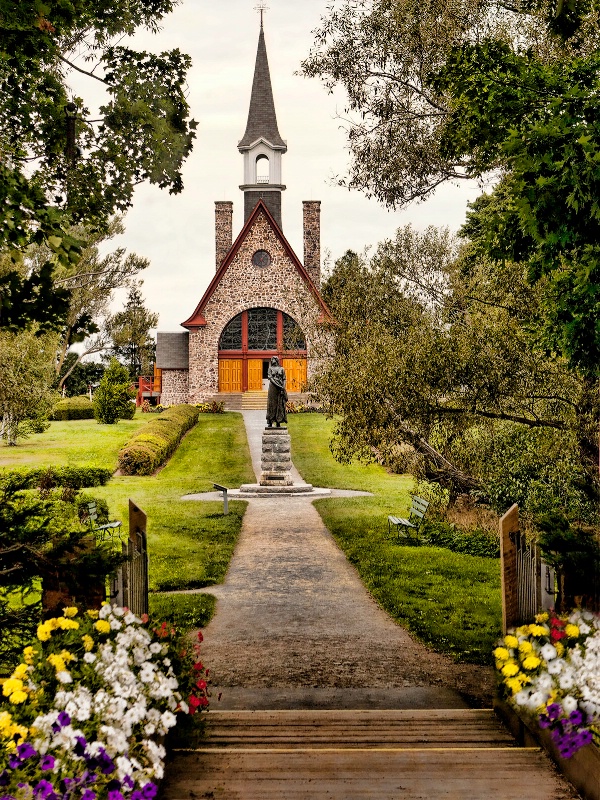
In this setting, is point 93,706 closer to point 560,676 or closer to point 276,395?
point 560,676

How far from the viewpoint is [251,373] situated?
933cm

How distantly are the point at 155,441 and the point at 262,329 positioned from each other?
1867 mm

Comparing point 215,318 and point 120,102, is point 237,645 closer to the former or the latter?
point 215,318

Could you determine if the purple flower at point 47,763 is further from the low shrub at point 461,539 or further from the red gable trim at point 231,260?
the low shrub at point 461,539

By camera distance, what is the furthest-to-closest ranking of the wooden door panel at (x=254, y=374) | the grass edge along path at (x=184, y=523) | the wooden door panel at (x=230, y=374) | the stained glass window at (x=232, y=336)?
the wooden door panel at (x=254, y=374)
the wooden door panel at (x=230, y=374)
the stained glass window at (x=232, y=336)
the grass edge along path at (x=184, y=523)

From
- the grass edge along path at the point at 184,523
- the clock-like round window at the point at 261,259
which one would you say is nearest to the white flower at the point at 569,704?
the grass edge along path at the point at 184,523

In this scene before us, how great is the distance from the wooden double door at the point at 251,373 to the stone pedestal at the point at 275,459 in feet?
8.41

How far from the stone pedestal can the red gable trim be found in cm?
296

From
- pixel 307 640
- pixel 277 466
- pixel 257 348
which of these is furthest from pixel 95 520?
pixel 277 466

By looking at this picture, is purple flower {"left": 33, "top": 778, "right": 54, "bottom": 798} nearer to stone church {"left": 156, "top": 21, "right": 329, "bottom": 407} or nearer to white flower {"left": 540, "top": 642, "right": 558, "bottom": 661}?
white flower {"left": 540, "top": 642, "right": 558, "bottom": 661}

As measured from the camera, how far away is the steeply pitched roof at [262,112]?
23.1 feet

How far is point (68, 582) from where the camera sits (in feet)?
14.4

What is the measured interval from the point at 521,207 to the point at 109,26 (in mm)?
3549

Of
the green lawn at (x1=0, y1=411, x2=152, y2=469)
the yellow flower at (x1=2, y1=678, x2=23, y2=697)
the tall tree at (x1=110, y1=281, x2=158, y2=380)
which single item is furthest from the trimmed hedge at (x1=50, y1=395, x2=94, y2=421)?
the yellow flower at (x1=2, y1=678, x2=23, y2=697)
